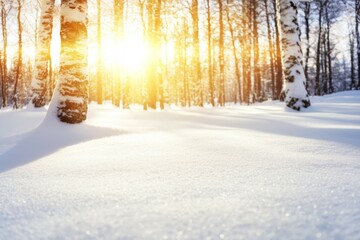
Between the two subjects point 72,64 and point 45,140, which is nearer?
point 45,140

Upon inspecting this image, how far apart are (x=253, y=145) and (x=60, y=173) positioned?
1593mm

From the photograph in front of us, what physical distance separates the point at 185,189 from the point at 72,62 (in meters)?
3.26

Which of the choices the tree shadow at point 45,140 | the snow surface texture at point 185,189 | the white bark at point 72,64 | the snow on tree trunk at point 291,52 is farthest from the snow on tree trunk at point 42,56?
the snow on tree trunk at point 291,52

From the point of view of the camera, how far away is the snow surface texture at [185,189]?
1039 mm

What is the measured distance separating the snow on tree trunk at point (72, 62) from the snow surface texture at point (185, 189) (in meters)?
1.24

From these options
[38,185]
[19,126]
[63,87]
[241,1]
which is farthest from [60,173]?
[241,1]

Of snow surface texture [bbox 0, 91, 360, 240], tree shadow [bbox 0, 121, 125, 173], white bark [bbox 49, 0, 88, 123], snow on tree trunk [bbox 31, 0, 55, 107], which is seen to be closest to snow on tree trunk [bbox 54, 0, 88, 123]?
white bark [bbox 49, 0, 88, 123]

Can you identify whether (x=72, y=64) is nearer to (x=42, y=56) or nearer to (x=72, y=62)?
(x=72, y=62)

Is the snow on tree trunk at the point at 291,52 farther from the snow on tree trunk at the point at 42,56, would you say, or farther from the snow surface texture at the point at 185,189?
the snow on tree trunk at the point at 42,56

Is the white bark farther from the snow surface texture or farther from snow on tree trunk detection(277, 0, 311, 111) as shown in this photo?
snow on tree trunk detection(277, 0, 311, 111)

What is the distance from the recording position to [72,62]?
404 centimetres

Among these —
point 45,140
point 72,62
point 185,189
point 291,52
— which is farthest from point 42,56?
point 185,189

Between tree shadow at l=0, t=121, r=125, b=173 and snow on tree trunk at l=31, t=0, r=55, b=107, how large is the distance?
13.3 ft

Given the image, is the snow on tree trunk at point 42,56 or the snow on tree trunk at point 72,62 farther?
the snow on tree trunk at point 42,56
